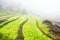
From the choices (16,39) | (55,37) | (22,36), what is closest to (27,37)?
(22,36)

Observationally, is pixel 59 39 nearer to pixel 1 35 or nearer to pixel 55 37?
pixel 55 37

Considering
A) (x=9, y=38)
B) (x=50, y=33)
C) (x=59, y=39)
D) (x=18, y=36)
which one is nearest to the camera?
(x=9, y=38)

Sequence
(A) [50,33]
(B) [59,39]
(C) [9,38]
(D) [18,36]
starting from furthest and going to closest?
(A) [50,33], (B) [59,39], (D) [18,36], (C) [9,38]

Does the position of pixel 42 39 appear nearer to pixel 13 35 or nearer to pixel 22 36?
pixel 22 36

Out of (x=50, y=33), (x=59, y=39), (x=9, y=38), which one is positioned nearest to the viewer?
(x=9, y=38)

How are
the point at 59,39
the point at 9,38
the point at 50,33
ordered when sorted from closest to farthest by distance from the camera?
the point at 9,38 → the point at 59,39 → the point at 50,33

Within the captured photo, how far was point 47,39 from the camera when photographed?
5134 centimetres

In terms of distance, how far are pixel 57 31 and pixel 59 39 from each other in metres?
8.22

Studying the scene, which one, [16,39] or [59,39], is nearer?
[16,39]

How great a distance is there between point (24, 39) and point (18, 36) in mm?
3101

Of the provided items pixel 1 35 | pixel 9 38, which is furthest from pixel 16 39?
pixel 1 35

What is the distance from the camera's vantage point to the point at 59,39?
53625 mm

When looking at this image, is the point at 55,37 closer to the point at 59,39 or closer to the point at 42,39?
the point at 59,39

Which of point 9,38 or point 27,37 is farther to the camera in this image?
point 27,37
